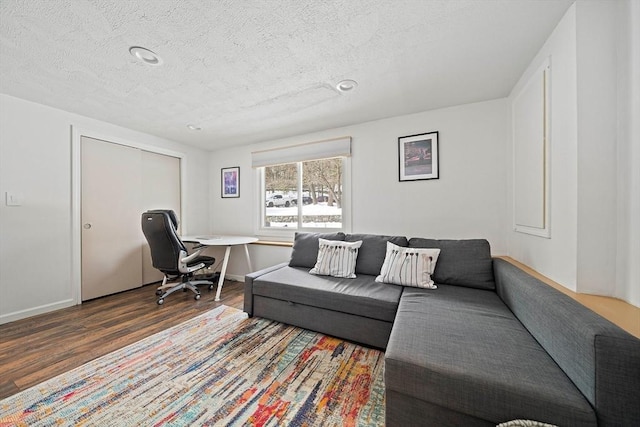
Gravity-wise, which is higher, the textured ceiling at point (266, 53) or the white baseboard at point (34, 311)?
the textured ceiling at point (266, 53)

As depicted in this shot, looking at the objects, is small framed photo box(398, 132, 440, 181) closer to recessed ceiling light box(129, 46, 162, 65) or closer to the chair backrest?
recessed ceiling light box(129, 46, 162, 65)

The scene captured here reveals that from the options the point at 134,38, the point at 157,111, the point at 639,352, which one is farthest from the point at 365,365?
the point at 157,111

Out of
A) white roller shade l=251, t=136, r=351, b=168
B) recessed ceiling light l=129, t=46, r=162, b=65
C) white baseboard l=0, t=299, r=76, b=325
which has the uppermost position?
recessed ceiling light l=129, t=46, r=162, b=65

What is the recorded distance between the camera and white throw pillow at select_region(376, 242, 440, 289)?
207 centimetres

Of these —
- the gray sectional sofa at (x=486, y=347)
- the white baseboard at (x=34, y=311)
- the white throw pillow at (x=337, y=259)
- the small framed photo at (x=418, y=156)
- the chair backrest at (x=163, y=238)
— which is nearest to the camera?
the gray sectional sofa at (x=486, y=347)

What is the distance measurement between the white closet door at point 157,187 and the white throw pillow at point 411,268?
345 centimetres

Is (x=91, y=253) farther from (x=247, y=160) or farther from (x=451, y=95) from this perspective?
(x=451, y=95)

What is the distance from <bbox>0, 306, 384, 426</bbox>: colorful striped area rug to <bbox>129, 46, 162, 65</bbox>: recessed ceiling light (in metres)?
2.25

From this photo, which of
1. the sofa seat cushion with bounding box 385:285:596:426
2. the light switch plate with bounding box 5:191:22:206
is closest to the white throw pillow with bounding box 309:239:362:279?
the sofa seat cushion with bounding box 385:285:596:426

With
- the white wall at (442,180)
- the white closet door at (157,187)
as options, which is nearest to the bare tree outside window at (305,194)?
the white wall at (442,180)

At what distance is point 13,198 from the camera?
235 cm

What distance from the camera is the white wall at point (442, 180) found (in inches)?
97.0

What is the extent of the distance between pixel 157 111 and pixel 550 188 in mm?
3757

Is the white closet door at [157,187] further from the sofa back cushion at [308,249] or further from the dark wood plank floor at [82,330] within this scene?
the sofa back cushion at [308,249]
